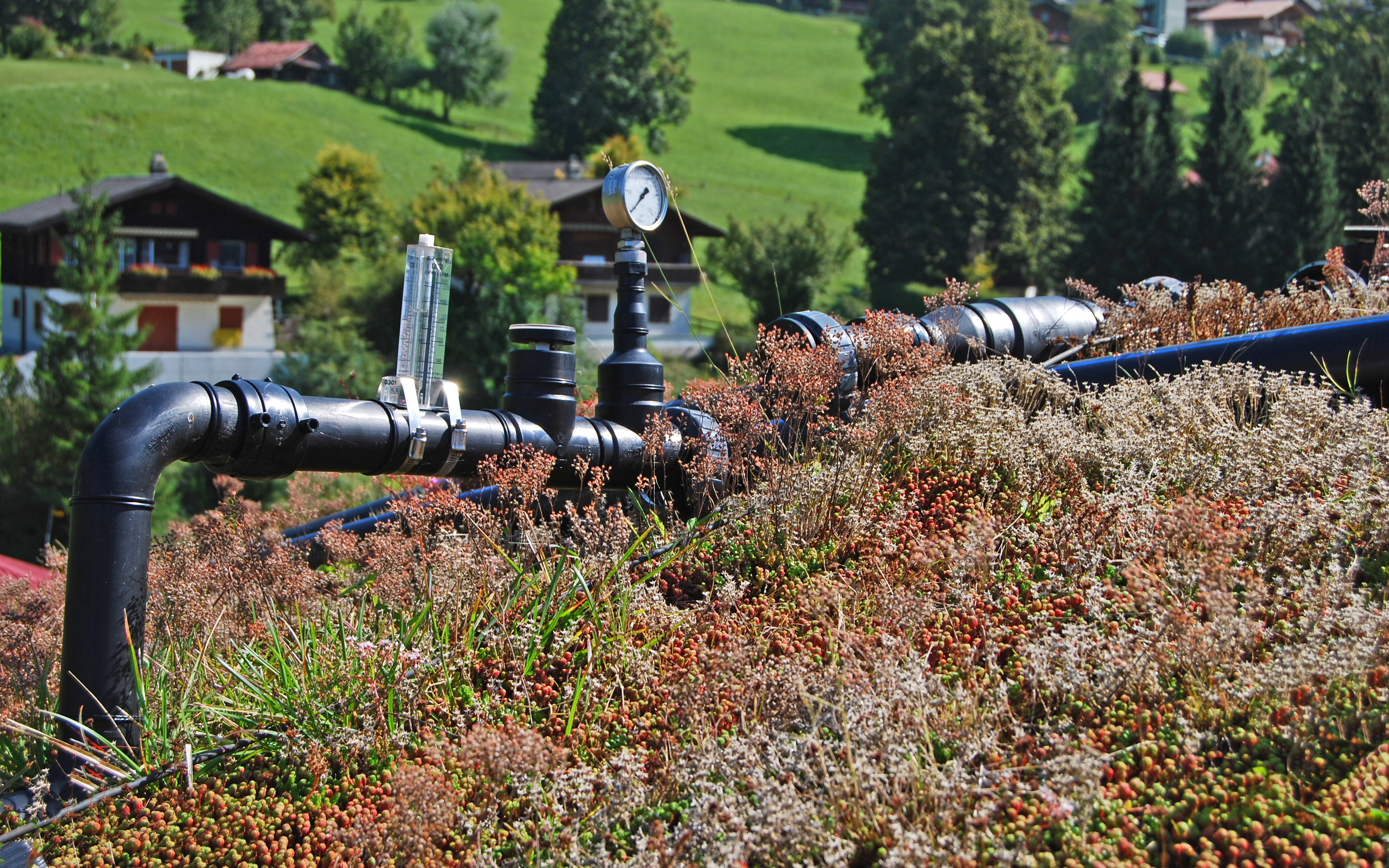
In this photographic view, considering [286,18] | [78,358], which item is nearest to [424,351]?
[78,358]

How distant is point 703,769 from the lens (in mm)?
3373

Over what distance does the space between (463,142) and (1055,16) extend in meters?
76.9

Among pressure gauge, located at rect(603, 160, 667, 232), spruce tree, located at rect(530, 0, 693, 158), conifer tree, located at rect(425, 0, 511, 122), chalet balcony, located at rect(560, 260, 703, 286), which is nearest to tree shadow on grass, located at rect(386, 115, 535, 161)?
spruce tree, located at rect(530, 0, 693, 158)

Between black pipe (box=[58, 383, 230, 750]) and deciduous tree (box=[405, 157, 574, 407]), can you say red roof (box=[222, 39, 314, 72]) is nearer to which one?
deciduous tree (box=[405, 157, 574, 407])

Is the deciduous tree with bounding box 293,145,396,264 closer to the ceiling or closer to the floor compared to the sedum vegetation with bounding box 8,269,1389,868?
closer to the ceiling

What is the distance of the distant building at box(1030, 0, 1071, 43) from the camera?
113m

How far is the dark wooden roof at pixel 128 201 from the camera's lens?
37.2 meters

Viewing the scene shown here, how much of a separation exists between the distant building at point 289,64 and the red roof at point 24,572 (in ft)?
244

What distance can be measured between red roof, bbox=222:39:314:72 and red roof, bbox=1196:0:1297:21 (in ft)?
330

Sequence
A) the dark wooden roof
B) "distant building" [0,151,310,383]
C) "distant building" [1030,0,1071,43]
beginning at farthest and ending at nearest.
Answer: "distant building" [1030,0,1071,43] → "distant building" [0,151,310,383] → the dark wooden roof

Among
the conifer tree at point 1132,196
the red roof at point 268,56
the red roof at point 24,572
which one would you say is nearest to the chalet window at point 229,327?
the red roof at point 24,572

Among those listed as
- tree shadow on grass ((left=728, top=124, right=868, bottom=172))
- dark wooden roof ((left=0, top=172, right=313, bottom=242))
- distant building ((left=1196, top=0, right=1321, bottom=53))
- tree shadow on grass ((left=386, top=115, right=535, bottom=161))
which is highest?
distant building ((left=1196, top=0, right=1321, bottom=53))

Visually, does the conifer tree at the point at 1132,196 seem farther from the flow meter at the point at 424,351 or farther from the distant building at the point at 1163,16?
the distant building at the point at 1163,16

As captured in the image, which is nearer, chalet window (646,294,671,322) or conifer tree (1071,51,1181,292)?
conifer tree (1071,51,1181,292)
